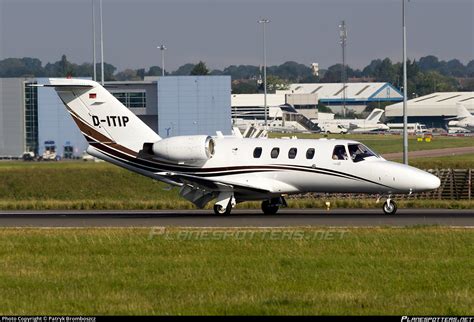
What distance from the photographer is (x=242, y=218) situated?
108ft

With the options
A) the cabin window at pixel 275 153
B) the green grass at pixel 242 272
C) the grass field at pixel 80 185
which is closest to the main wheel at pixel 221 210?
the cabin window at pixel 275 153

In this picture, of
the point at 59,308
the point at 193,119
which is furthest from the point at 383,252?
the point at 193,119

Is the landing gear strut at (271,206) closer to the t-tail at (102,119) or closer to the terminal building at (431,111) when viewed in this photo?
the t-tail at (102,119)

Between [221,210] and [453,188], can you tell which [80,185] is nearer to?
[453,188]

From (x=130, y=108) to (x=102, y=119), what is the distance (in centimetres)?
6845

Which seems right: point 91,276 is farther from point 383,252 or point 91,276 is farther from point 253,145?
point 253,145

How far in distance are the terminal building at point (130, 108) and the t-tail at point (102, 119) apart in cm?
6570

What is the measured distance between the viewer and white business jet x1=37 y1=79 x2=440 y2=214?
33719 mm

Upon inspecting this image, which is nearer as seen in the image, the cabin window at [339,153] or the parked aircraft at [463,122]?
the cabin window at [339,153]

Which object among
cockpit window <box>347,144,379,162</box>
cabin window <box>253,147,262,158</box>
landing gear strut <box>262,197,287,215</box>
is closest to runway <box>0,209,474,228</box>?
landing gear strut <box>262,197,287,215</box>

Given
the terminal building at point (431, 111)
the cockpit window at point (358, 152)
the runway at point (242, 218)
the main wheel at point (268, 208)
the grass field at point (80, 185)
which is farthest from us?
the terminal building at point (431, 111)

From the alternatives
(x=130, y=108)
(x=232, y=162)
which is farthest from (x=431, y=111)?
(x=232, y=162)

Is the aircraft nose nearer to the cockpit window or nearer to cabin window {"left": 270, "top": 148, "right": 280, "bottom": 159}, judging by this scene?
the cockpit window

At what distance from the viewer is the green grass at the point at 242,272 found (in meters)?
16.0
